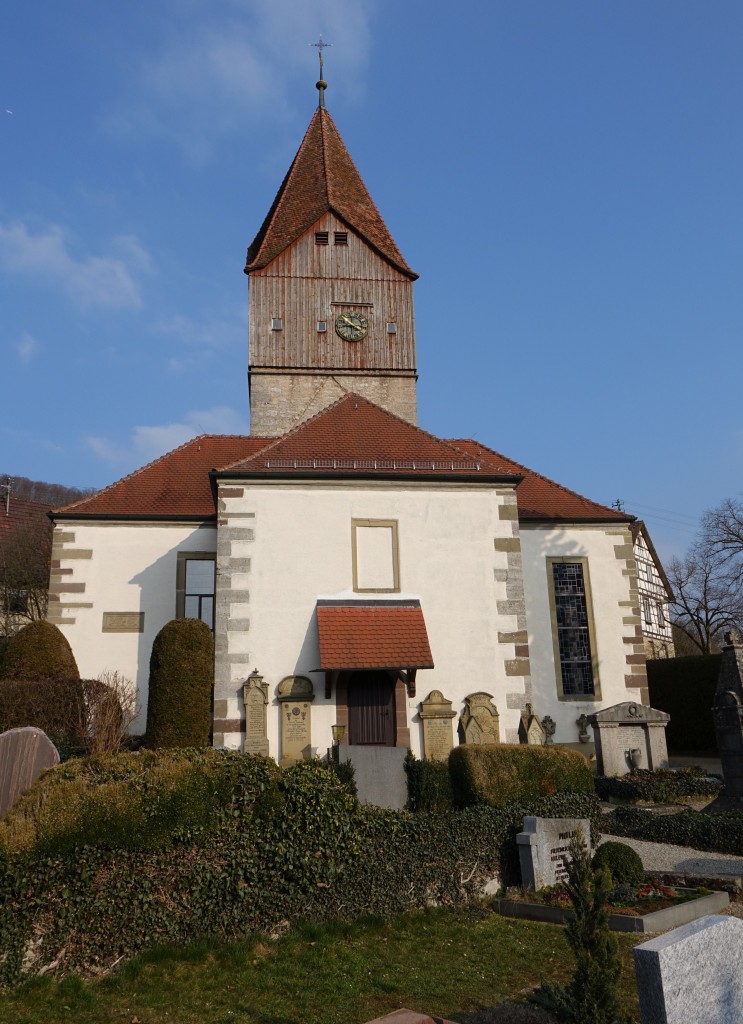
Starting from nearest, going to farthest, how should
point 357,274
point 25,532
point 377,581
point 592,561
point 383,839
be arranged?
1. point 383,839
2. point 377,581
3. point 592,561
4. point 357,274
5. point 25,532

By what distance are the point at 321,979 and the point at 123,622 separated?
14.4m

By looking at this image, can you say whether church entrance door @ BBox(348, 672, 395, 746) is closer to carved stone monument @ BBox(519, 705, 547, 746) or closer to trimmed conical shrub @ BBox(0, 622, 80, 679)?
carved stone monument @ BBox(519, 705, 547, 746)

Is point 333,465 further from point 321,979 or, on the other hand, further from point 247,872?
point 321,979

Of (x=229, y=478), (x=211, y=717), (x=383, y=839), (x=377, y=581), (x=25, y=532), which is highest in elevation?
(x=25, y=532)

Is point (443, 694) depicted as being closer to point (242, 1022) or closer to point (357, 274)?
point (242, 1022)

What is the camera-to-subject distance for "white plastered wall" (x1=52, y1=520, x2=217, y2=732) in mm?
19516

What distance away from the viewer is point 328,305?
88.9ft

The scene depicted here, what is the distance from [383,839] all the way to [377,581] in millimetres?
8678

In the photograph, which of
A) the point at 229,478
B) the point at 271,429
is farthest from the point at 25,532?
the point at 229,478

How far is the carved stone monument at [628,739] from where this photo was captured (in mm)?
17859

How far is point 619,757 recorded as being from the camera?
17.9m

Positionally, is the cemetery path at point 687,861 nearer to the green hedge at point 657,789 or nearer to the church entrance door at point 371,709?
the green hedge at point 657,789

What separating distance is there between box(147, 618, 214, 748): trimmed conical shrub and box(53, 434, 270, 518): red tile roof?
17.2 ft

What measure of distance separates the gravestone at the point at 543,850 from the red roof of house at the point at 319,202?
21.7 metres
